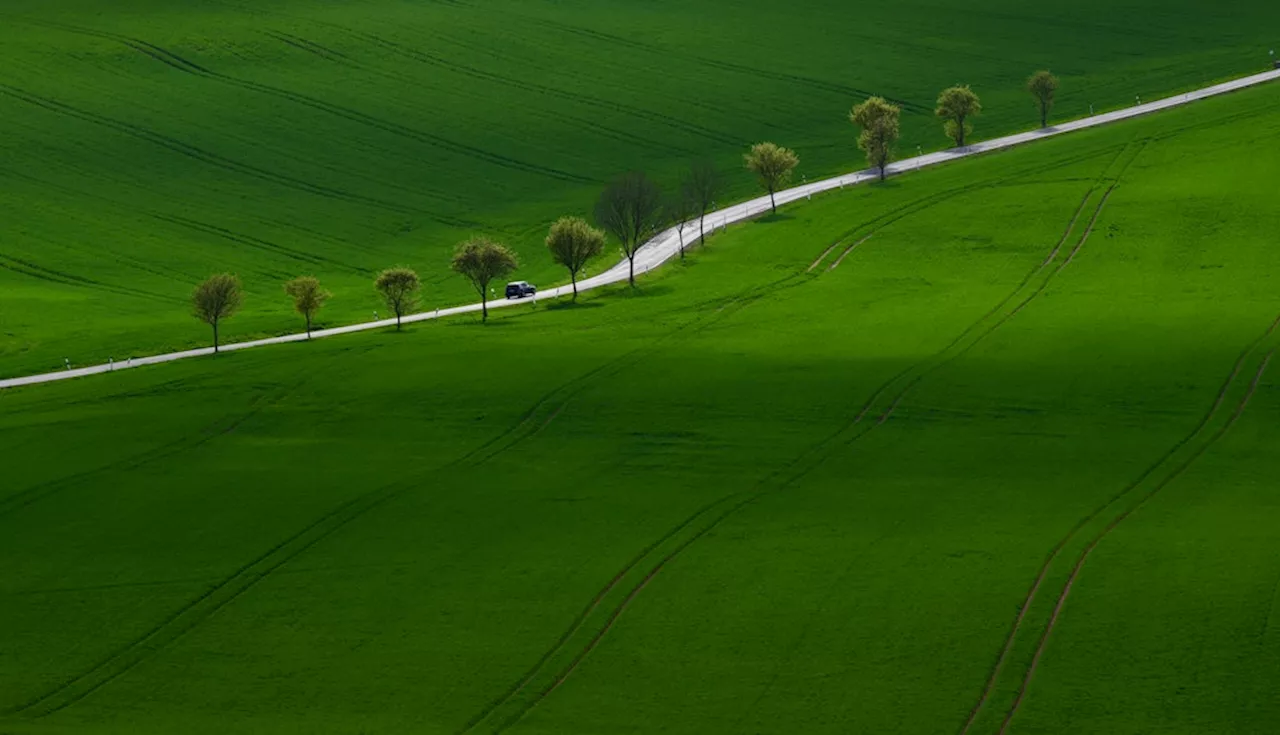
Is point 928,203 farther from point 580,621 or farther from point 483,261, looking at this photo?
point 580,621

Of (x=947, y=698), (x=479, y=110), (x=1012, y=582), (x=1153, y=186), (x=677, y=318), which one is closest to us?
(x=947, y=698)

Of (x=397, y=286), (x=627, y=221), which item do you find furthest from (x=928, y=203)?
(x=397, y=286)

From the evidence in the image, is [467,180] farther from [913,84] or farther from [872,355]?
[872,355]

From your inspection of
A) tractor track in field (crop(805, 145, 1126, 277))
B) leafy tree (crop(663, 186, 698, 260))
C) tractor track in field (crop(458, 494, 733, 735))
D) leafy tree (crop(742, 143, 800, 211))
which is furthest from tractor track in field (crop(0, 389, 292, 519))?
leafy tree (crop(742, 143, 800, 211))

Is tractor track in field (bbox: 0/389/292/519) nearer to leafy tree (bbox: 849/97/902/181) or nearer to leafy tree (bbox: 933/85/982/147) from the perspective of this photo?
leafy tree (bbox: 849/97/902/181)

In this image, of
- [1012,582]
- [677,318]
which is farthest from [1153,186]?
[1012,582]
